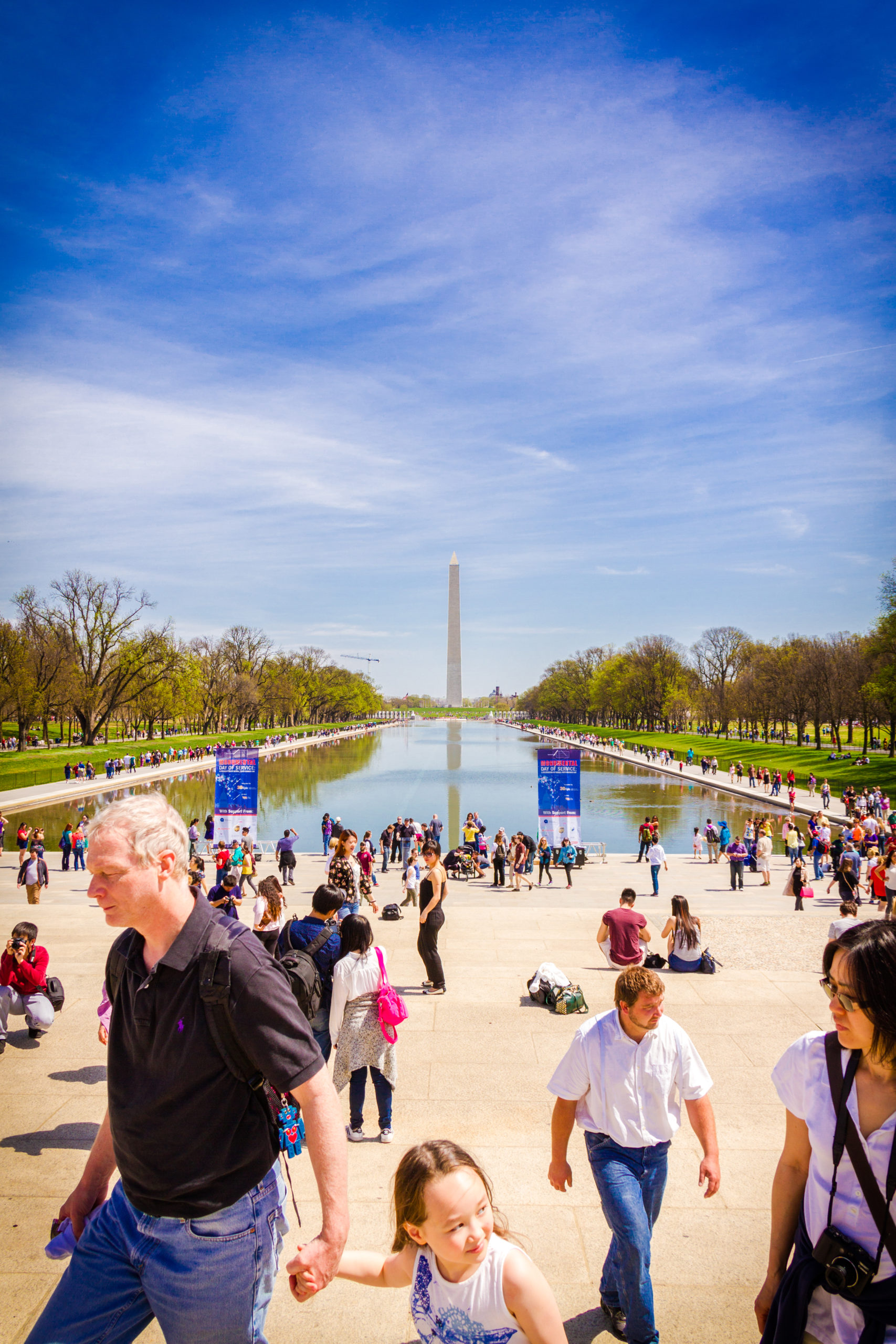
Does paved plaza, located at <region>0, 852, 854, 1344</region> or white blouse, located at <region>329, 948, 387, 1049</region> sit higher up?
white blouse, located at <region>329, 948, 387, 1049</region>

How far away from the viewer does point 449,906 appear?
590 inches

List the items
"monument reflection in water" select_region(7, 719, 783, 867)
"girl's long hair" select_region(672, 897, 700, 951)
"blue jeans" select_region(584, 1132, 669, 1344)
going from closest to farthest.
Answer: "blue jeans" select_region(584, 1132, 669, 1344)
"girl's long hair" select_region(672, 897, 700, 951)
"monument reflection in water" select_region(7, 719, 783, 867)

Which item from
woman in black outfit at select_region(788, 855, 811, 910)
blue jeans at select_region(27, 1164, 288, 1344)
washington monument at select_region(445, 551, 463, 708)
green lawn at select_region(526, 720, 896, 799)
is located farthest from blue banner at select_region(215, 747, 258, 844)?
washington monument at select_region(445, 551, 463, 708)

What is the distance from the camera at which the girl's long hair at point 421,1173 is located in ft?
7.44

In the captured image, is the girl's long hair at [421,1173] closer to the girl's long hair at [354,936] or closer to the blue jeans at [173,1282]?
the blue jeans at [173,1282]

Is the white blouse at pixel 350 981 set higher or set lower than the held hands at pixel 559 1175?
higher

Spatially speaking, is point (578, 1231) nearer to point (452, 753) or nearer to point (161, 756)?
point (161, 756)

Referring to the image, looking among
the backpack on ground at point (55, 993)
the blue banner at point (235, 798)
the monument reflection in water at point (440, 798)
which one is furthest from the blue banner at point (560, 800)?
the backpack on ground at point (55, 993)

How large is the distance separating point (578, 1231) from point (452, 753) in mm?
69870

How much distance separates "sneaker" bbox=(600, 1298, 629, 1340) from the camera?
3535 mm

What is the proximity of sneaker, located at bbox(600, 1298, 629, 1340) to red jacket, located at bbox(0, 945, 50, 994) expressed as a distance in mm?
5526

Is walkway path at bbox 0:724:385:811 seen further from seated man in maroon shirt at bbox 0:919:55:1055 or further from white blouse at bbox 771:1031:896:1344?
white blouse at bbox 771:1031:896:1344

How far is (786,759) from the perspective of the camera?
5853 centimetres

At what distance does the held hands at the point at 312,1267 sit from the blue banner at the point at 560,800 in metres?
20.0
